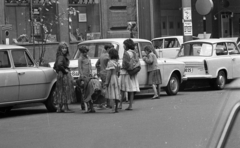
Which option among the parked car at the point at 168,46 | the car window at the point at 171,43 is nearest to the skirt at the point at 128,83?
the parked car at the point at 168,46

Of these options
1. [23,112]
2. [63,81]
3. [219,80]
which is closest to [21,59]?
[63,81]

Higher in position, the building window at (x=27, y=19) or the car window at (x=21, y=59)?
the building window at (x=27, y=19)

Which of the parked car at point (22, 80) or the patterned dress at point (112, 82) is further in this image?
the patterned dress at point (112, 82)

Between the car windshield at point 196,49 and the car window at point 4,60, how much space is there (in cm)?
767

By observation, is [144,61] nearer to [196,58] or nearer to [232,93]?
[196,58]

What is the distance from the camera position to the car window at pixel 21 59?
12672 mm

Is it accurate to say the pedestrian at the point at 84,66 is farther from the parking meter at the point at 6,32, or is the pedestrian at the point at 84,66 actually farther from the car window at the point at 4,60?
the parking meter at the point at 6,32

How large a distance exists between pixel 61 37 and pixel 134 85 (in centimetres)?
971

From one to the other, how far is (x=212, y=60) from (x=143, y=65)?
10.1 ft

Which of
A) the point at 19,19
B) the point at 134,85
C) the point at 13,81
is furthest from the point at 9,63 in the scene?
the point at 19,19

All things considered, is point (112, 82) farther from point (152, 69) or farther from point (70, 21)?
point (70, 21)

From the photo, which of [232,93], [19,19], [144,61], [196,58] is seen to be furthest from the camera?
[19,19]

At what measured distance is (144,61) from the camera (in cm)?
1550

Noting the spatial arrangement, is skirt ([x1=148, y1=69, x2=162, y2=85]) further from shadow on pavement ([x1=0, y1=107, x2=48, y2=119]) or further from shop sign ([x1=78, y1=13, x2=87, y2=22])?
shop sign ([x1=78, y1=13, x2=87, y2=22])
